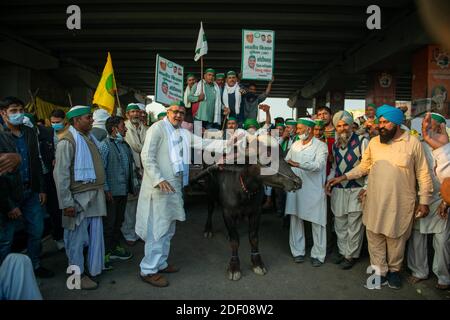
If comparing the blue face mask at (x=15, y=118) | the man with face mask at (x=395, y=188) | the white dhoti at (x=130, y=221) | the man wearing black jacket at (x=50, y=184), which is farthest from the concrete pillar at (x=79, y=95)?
the man with face mask at (x=395, y=188)

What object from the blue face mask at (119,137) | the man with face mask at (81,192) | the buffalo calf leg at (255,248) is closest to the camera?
the man with face mask at (81,192)

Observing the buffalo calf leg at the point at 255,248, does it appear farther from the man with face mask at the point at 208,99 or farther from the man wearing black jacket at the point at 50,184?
the man with face mask at the point at 208,99

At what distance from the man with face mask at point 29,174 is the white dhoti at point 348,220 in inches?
149

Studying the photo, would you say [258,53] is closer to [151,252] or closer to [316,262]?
[316,262]

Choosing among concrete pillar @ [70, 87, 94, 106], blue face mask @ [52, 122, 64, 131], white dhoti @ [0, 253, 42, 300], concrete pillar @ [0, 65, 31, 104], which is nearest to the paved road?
white dhoti @ [0, 253, 42, 300]

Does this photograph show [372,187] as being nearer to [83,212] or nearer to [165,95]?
[83,212]

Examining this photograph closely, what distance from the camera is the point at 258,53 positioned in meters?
6.88

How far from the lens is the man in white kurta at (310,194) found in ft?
15.0

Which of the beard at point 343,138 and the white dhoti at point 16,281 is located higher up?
the beard at point 343,138

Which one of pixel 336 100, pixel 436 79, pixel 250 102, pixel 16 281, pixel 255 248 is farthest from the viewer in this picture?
pixel 336 100

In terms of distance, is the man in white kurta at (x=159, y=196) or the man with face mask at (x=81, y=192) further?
the man in white kurta at (x=159, y=196)

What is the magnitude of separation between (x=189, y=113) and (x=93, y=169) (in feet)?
12.9

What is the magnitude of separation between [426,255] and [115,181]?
4.15 m

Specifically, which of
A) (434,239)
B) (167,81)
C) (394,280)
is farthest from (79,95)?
(434,239)
